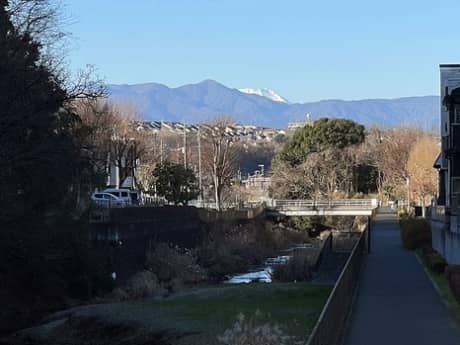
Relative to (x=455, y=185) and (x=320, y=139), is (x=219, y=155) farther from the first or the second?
(x=455, y=185)

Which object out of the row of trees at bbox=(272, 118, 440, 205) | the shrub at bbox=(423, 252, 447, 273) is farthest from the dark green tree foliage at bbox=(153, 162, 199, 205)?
the shrub at bbox=(423, 252, 447, 273)

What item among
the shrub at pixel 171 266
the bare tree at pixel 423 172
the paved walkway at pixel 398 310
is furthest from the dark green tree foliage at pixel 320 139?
the paved walkway at pixel 398 310

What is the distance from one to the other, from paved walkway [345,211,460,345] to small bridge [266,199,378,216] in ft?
184

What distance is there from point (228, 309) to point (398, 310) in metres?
5.95

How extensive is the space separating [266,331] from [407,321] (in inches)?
187

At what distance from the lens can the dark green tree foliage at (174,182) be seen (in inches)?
3307

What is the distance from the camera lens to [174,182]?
84.6 m

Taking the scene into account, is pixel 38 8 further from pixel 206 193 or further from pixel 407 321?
pixel 206 193

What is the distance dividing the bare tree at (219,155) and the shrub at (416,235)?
5422 centimetres

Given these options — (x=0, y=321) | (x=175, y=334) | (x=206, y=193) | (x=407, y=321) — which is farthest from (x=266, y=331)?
(x=206, y=193)

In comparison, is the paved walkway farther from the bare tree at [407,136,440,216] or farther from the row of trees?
the row of trees

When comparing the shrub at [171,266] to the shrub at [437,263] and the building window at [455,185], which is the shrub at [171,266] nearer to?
the shrub at [437,263]

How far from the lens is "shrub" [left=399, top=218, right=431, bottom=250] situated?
165 feet

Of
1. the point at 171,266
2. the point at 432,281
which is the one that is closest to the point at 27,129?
the point at 432,281
